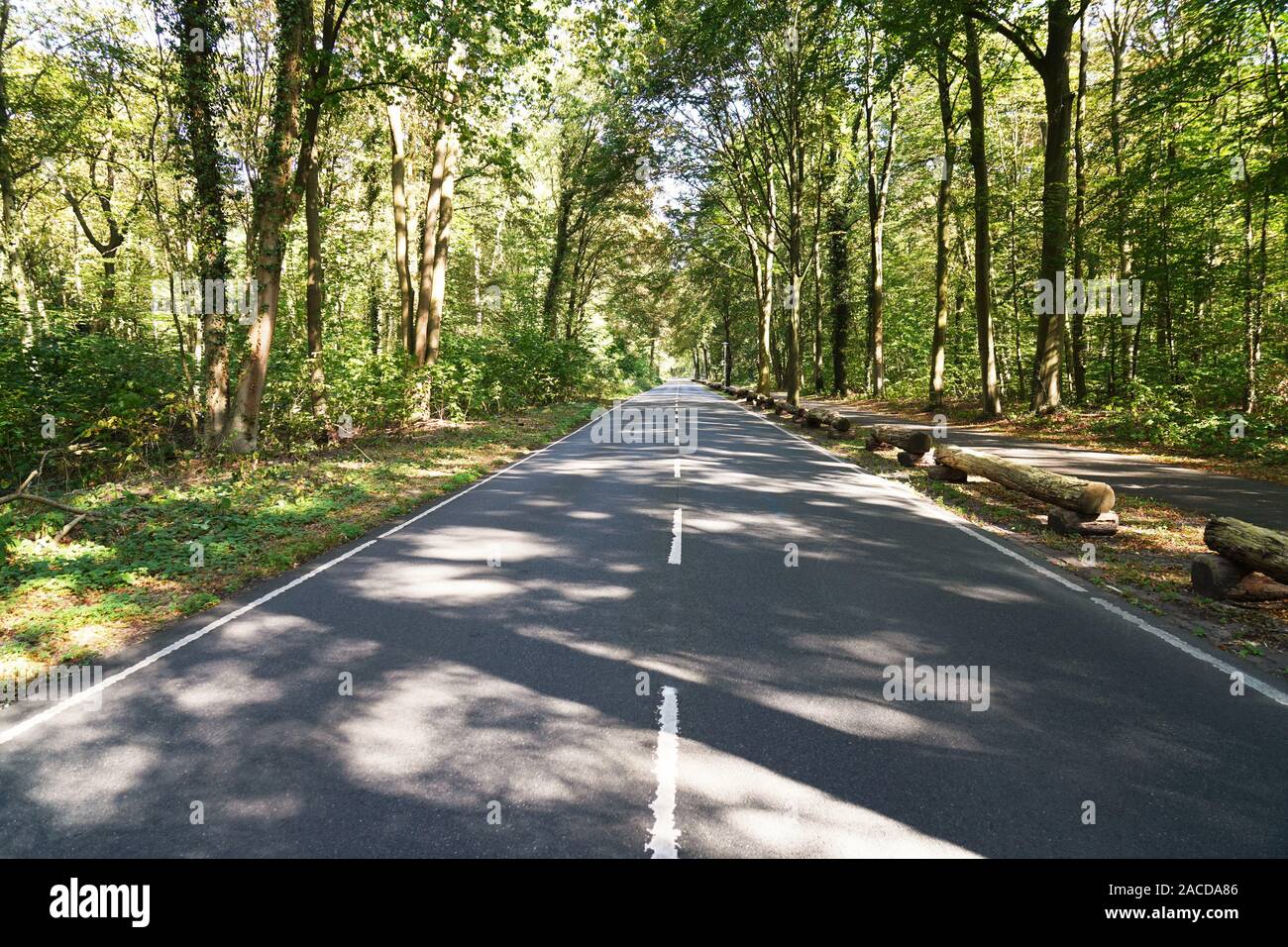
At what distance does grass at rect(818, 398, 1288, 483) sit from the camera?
10891 millimetres

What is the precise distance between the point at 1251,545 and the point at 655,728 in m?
5.42

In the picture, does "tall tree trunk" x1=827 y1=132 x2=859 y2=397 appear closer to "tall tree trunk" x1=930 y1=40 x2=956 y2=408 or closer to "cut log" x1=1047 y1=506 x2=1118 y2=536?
"tall tree trunk" x1=930 y1=40 x2=956 y2=408

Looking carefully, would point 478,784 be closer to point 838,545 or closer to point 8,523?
point 838,545

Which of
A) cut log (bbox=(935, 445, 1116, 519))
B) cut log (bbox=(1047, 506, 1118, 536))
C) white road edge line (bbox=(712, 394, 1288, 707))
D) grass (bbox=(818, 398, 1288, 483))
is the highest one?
grass (bbox=(818, 398, 1288, 483))

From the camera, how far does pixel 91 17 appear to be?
15836 millimetres

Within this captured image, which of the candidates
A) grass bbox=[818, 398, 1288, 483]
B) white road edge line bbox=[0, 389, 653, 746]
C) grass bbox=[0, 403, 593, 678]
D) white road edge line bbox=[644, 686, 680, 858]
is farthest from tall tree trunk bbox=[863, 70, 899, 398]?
white road edge line bbox=[644, 686, 680, 858]

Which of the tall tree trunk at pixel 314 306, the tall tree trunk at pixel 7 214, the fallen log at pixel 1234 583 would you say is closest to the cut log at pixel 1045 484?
the fallen log at pixel 1234 583

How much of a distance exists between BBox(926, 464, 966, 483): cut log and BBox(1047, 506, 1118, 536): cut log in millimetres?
3012

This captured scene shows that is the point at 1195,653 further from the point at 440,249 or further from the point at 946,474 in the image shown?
the point at 440,249

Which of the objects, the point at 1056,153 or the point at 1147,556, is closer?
the point at 1147,556

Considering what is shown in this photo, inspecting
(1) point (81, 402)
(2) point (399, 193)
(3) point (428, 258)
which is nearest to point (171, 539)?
(1) point (81, 402)

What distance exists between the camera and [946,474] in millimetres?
11094

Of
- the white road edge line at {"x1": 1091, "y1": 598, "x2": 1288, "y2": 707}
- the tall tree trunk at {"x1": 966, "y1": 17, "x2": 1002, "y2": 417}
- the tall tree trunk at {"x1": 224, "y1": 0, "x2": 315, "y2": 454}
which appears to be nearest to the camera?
the white road edge line at {"x1": 1091, "y1": 598, "x2": 1288, "y2": 707}

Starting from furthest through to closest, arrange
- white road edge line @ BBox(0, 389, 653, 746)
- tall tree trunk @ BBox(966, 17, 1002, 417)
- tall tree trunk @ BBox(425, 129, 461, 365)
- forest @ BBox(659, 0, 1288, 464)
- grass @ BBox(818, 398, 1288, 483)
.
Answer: tall tree trunk @ BBox(425, 129, 461, 365)
tall tree trunk @ BBox(966, 17, 1002, 417)
forest @ BBox(659, 0, 1288, 464)
grass @ BBox(818, 398, 1288, 483)
white road edge line @ BBox(0, 389, 653, 746)
